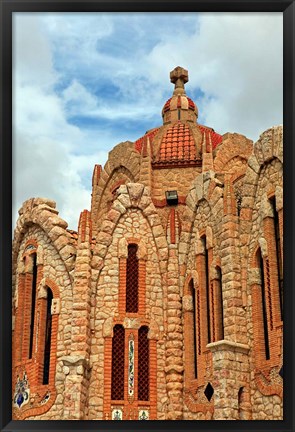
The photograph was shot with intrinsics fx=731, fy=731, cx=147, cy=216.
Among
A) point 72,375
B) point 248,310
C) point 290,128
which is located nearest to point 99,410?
point 72,375

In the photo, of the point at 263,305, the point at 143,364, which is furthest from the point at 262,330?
the point at 143,364

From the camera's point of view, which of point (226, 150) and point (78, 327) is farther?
point (226, 150)

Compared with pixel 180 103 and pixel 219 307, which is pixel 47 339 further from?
pixel 180 103

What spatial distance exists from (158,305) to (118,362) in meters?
1.79

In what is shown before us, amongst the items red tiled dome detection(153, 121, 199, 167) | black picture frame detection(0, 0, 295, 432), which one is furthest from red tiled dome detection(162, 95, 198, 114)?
black picture frame detection(0, 0, 295, 432)

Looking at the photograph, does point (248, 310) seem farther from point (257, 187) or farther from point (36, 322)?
point (36, 322)

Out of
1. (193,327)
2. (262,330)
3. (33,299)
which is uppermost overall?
(33,299)

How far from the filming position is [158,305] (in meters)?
18.5

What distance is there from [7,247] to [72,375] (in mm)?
8064

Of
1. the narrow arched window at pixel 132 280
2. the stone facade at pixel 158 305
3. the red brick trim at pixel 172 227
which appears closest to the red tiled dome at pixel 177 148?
the stone facade at pixel 158 305

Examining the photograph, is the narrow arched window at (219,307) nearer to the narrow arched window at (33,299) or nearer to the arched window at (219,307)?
the arched window at (219,307)

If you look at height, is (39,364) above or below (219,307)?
below

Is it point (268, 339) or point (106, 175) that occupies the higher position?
point (106, 175)

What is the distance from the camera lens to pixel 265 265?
52.5 feet
